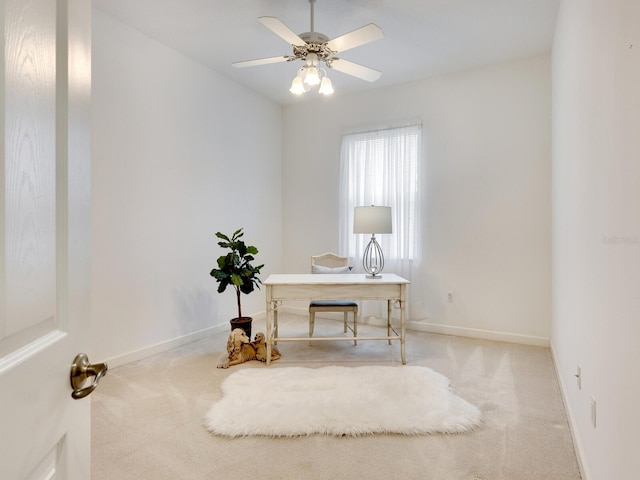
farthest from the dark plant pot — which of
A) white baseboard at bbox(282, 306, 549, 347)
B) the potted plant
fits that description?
white baseboard at bbox(282, 306, 549, 347)

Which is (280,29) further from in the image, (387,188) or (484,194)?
(484,194)

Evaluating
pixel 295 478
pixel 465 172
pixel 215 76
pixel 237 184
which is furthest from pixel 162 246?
pixel 465 172

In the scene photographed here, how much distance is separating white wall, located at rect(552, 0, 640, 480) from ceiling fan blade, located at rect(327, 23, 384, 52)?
1137 mm

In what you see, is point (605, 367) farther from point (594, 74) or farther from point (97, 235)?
point (97, 235)

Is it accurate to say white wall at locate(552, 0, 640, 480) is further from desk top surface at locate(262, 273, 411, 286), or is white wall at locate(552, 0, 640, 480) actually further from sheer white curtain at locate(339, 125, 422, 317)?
sheer white curtain at locate(339, 125, 422, 317)

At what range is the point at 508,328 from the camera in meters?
4.00

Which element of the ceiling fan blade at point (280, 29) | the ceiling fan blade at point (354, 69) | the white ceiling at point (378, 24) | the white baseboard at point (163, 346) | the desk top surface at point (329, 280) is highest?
the white ceiling at point (378, 24)

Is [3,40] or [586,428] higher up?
[3,40]

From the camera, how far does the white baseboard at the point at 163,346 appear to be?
128 inches

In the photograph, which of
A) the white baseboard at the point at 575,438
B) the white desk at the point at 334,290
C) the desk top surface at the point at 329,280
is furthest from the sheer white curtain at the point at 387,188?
the white baseboard at the point at 575,438

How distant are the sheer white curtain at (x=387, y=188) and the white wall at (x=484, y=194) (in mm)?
139

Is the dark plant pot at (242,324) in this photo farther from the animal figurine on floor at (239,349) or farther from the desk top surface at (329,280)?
the desk top surface at (329,280)

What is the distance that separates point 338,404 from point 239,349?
1213mm

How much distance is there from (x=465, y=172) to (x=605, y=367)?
3124 mm
